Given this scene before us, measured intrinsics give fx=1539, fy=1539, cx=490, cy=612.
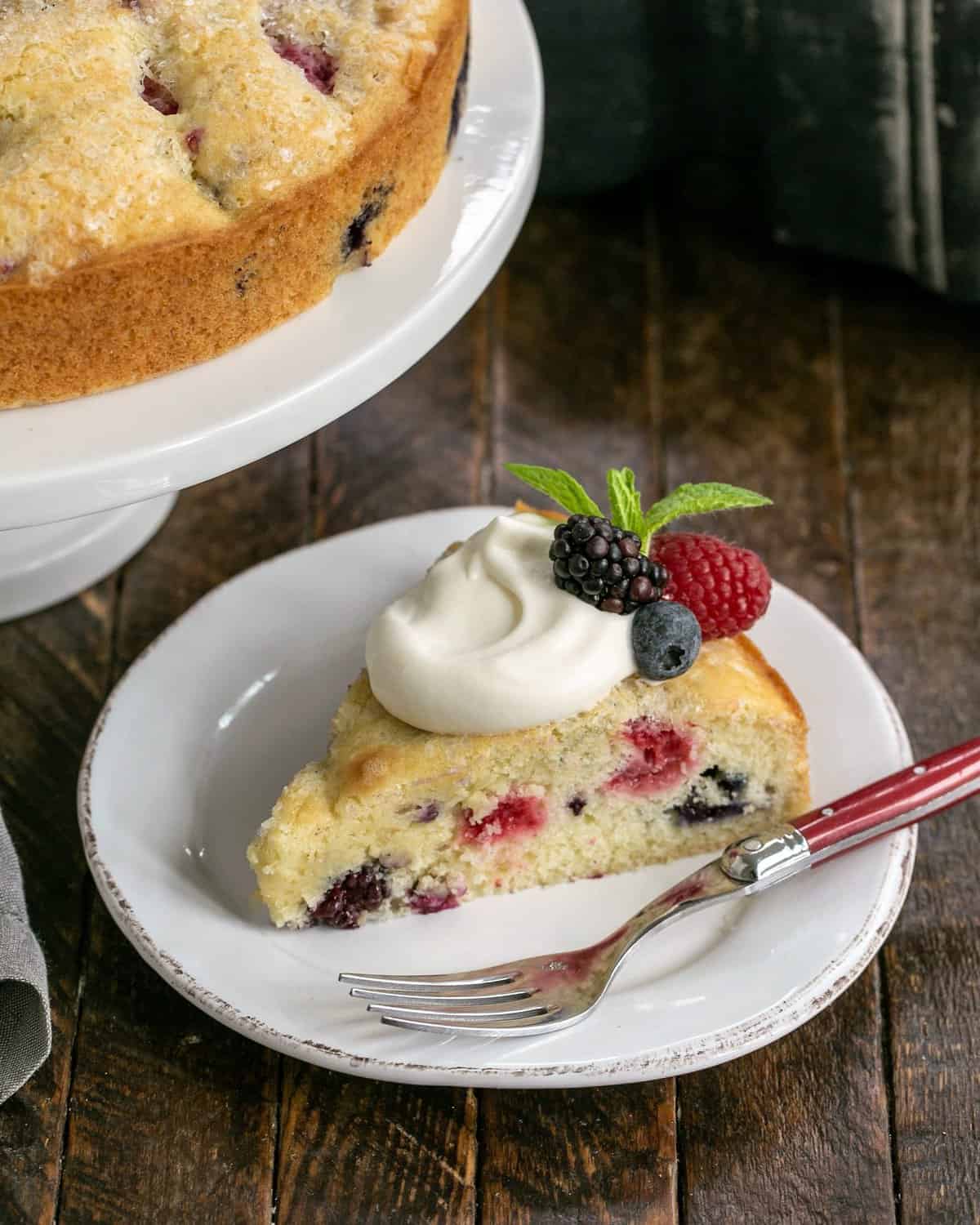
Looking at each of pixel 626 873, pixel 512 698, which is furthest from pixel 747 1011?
pixel 512 698

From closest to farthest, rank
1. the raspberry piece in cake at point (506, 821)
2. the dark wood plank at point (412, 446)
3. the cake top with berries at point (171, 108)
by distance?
the cake top with berries at point (171, 108) < the raspberry piece in cake at point (506, 821) < the dark wood plank at point (412, 446)

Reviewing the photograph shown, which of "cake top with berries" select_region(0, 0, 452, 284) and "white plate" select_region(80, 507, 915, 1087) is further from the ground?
"cake top with berries" select_region(0, 0, 452, 284)

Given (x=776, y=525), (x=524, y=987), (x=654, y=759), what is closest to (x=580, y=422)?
(x=776, y=525)

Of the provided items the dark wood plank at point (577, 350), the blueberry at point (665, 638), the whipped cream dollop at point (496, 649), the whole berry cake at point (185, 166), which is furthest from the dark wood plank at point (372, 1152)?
the dark wood plank at point (577, 350)

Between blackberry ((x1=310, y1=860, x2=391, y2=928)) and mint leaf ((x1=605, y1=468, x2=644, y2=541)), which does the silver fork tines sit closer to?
blackberry ((x1=310, y1=860, x2=391, y2=928))

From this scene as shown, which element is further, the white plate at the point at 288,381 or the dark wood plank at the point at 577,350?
the dark wood plank at the point at 577,350

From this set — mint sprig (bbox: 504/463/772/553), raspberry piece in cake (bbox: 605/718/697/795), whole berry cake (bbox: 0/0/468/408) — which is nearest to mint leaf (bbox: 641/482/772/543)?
mint sprig (bbox: 504/463/772/553)

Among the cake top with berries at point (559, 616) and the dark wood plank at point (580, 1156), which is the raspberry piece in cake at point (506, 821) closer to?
the cake top with berries at point (559, 616)
